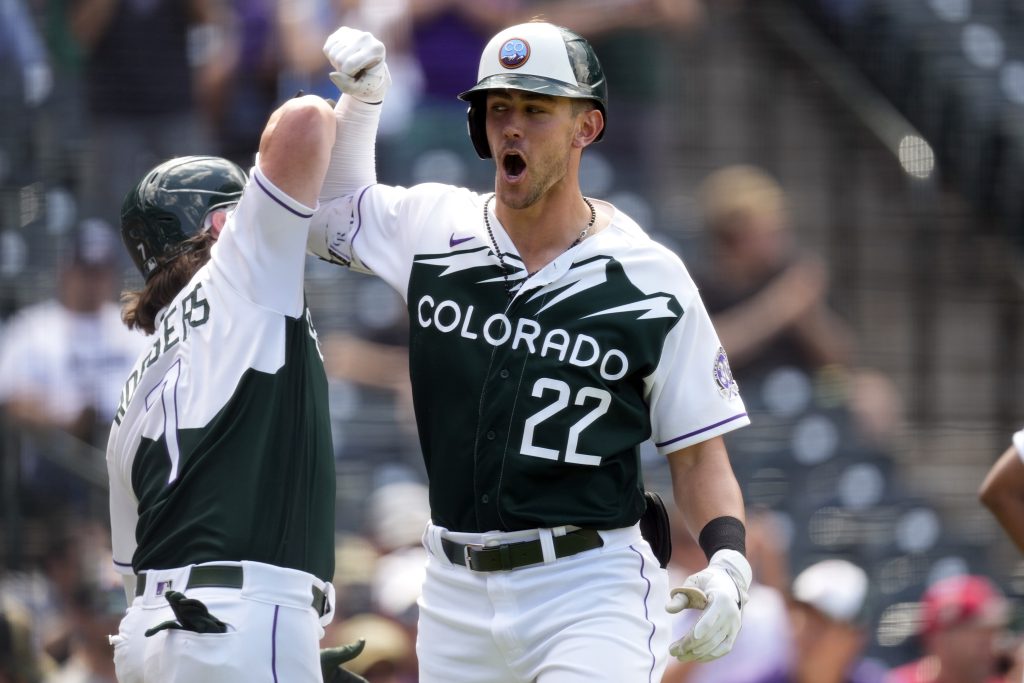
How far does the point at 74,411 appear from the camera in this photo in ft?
20.2

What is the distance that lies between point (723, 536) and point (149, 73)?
4.27m

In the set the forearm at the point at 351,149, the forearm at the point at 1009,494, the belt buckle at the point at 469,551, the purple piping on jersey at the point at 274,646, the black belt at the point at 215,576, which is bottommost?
the forearm at the point at 1009,494

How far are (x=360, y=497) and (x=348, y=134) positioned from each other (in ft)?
9.32

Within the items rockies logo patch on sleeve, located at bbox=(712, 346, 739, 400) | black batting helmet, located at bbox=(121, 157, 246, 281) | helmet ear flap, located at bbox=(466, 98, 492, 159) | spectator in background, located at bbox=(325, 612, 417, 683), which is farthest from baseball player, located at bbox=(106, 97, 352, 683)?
spectator in background, located at bbox=(325, 612, 417, 683)

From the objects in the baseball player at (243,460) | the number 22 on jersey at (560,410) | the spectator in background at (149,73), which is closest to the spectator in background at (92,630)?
the spectator in background at (149,73)

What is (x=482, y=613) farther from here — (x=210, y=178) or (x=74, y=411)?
(x=74, y=411)

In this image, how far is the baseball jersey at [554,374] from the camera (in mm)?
3270

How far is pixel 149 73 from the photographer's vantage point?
22.2ft

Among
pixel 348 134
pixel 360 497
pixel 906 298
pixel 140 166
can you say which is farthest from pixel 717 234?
pixel 348 134

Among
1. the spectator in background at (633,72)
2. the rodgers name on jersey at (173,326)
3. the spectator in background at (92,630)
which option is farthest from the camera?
the spectator in background at (633,72)

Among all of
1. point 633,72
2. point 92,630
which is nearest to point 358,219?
point 92,630

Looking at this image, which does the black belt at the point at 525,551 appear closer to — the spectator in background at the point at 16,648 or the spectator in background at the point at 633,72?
the spectator in background at the point at 16,648

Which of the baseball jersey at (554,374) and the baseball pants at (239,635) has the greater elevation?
the baseball jersey at (554,374)

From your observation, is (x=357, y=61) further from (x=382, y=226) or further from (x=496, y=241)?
(x=496, y=241)
